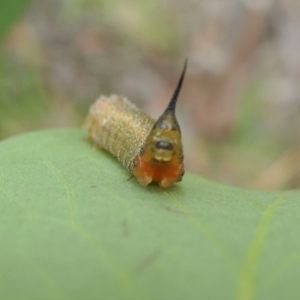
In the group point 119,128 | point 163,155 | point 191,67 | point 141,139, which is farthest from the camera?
point 191,67

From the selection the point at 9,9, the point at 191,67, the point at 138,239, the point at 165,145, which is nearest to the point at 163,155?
the point at 165,145

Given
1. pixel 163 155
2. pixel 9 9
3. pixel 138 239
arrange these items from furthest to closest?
pixel 9 9, pixel 163 155, pixel 138 239

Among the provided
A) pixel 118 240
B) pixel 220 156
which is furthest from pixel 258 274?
pixel 220 156

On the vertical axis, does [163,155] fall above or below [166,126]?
below

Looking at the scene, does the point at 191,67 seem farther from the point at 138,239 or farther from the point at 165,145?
the point at 138,239

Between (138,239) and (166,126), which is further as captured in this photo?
(166,126)

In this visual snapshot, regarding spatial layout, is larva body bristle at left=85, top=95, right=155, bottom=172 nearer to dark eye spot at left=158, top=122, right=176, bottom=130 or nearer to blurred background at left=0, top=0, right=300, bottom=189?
dark eye spot at left=158, top=122, right=176, bottom=130

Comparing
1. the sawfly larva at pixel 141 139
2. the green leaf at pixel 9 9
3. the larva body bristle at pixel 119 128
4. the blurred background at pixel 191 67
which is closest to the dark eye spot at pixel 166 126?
the sawfly larva at pixel 141 139

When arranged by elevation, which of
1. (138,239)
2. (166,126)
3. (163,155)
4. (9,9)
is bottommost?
(138,239)
